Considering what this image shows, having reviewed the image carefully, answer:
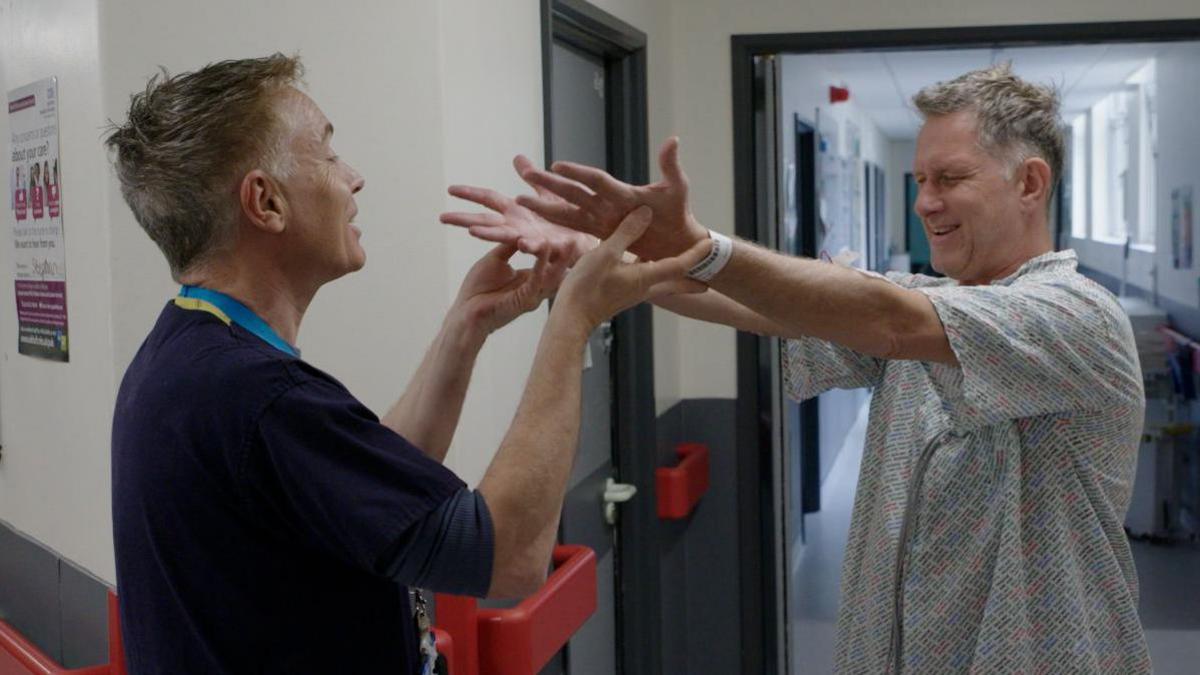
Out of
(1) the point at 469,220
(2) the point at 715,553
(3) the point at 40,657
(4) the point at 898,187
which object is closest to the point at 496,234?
(1) the point at 469,220

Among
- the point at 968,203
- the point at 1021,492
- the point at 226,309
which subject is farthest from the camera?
the point at 968,203

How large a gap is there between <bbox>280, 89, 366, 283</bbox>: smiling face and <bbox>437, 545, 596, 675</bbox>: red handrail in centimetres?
76

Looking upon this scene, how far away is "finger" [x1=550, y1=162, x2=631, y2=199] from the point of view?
1385 millimetres

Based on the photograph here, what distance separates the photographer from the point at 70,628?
1972 millimetres

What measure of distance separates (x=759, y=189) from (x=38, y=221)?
2.16 metres

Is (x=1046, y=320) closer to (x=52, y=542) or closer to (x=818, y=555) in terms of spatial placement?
(x=52, y=542)

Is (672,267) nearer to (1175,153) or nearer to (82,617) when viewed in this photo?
(82,617)

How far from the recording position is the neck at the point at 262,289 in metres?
1.29

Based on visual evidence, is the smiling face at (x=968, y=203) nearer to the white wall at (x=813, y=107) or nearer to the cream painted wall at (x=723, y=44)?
the cream painted wall at (x=723, y=44)

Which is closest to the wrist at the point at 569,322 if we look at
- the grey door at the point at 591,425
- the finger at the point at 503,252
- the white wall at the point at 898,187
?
the finger at the point at 503,252

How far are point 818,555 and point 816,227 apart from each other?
5.24 feet

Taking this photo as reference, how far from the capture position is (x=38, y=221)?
1914 mm

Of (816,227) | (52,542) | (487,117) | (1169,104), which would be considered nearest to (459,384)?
(487,117)

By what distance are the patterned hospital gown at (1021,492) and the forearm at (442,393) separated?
583 mm
